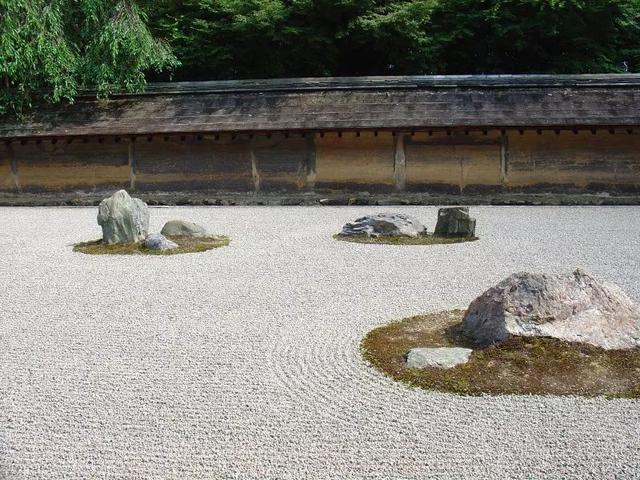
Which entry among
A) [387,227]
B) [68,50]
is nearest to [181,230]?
[387,227]

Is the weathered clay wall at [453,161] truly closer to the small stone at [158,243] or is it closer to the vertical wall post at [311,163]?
the vertical wall post at [311,163]

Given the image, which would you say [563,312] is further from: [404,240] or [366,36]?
[366,36]

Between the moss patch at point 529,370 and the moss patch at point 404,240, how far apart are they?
5365 mm

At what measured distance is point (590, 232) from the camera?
1125 cm

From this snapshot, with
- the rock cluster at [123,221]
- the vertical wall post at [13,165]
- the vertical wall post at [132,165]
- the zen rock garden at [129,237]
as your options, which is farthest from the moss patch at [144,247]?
the vertical wall post at [13,165]

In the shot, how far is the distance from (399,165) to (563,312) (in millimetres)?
12229

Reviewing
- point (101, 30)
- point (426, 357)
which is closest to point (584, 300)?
point (426, 357)

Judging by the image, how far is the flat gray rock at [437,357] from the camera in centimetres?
460

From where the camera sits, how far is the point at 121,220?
33.6 ft

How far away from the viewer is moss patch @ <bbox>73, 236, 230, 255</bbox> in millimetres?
9742

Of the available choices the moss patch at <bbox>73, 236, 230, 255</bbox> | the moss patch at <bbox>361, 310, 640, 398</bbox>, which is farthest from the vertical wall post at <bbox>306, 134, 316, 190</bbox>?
the moss patch at <bbox>361, 310, 640, 398</bbox>

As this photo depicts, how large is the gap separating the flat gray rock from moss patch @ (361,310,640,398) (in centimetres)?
5

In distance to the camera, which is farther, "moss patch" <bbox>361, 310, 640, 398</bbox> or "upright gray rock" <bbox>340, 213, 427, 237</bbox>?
"upright gray rock" <bbox>340, 213, 427, 237</bbox>

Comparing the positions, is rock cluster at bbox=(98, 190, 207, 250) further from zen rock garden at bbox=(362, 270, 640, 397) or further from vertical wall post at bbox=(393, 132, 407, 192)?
vertical wall post at bbox=(393, 132, 407, 192)
